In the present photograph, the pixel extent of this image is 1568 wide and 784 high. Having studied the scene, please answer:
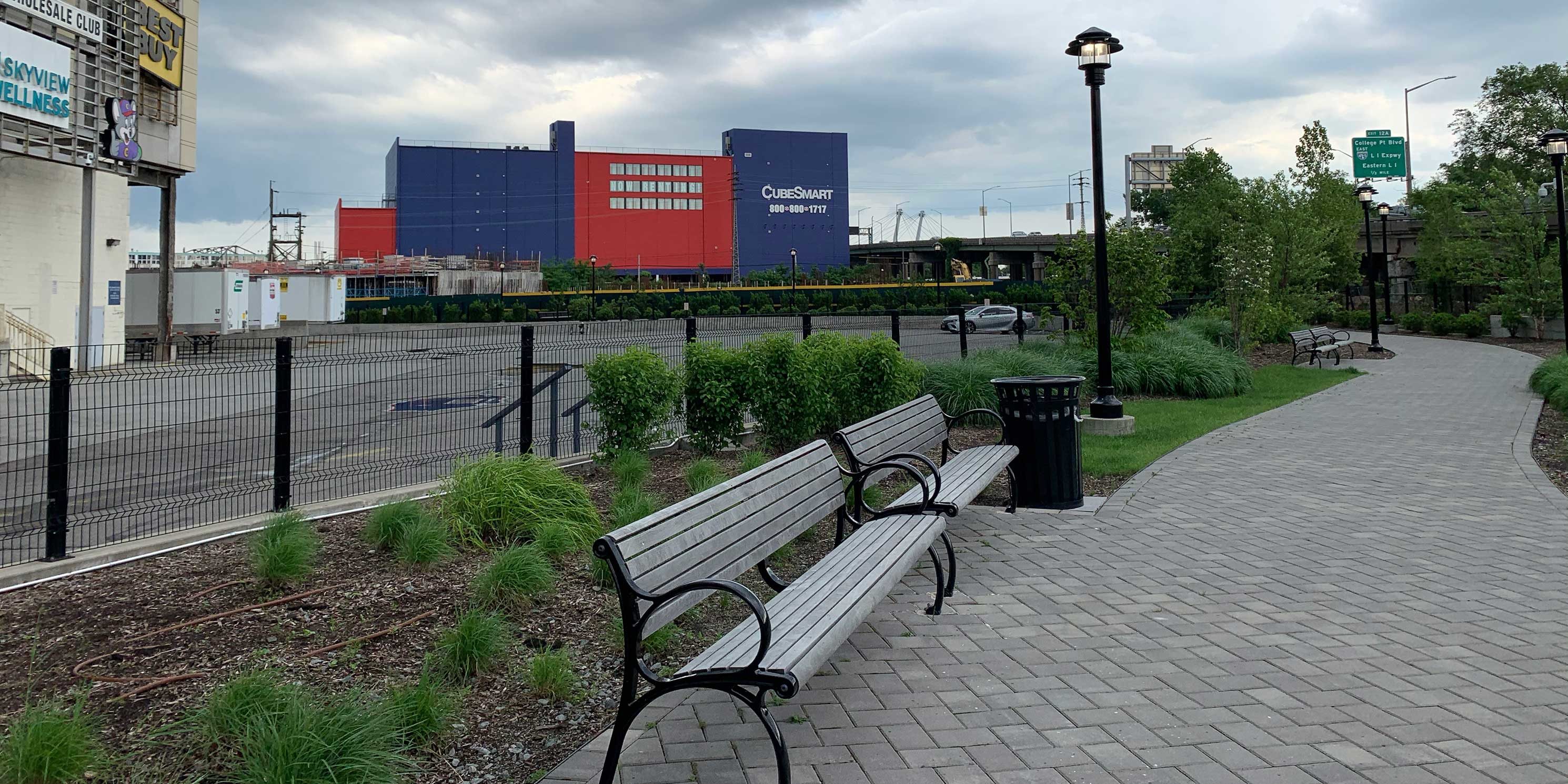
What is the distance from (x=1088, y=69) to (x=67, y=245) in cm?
2537

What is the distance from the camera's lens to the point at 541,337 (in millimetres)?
37938

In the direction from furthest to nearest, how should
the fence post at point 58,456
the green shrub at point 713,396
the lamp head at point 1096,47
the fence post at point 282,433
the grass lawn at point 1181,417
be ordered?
1. the lamp head at point 1096,47
2. the grass lawn at point 1181,417
3. the green shrub at point 713,396
4. the fence post at point 282,433
5. the fence post at point 58,456

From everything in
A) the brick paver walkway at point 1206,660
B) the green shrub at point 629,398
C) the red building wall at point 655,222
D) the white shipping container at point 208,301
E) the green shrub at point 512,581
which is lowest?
the brick paver walkway at point 1206,660

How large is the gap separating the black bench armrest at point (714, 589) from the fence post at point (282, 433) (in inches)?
190

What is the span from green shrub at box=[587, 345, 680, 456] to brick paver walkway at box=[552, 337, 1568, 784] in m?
3.01

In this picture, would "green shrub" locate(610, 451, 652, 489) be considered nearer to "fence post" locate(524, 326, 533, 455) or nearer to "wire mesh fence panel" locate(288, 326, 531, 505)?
"fence post" locate(524, 326, 533, 455)

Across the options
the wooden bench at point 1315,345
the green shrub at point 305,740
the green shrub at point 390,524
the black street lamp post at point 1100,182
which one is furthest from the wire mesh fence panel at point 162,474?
the wooden bench at point 1315,345

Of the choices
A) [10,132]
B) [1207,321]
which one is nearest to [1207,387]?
[1207,321]

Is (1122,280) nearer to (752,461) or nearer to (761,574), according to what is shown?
(752,461)

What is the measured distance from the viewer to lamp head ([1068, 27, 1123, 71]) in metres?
12.7

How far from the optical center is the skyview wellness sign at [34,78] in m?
22.1

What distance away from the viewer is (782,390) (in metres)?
10.4

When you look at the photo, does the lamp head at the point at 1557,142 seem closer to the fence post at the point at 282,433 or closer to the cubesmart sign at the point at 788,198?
the fence post at the point at 282,433

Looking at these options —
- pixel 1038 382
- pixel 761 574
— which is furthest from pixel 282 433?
A: pixel 1038 382
